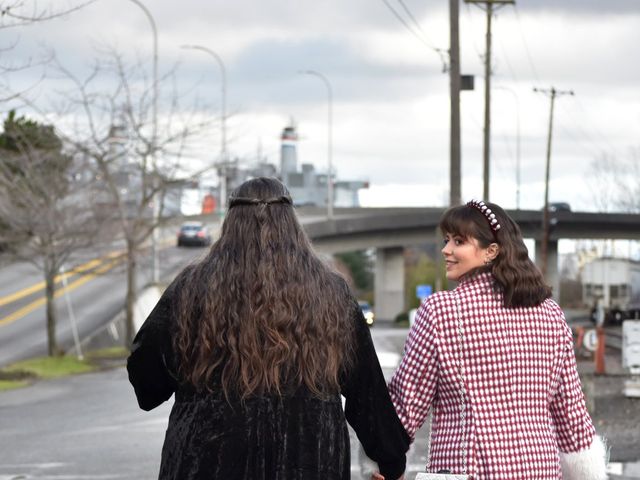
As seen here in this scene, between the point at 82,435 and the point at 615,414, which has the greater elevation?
the point at 82,435

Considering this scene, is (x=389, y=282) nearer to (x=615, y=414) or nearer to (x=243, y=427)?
(x=615, y=414)

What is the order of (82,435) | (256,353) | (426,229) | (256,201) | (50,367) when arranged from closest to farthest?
(256,353), (256,201), (82,435), (50,367), (426,229)

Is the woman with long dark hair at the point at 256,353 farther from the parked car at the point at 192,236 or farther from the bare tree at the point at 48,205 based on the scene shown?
the parked car at the point at 192,236

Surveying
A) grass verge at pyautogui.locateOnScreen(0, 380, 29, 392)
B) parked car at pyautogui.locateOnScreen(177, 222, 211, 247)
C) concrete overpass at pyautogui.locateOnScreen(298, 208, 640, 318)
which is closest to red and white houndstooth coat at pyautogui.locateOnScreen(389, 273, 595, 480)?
grass verge at pyautogui.locateOnScreen(0, 380, 29, 392)

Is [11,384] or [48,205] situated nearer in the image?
[11,384]

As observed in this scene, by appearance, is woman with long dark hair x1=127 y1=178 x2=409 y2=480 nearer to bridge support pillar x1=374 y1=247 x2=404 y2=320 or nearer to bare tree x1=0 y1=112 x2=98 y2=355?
bare tree x1=0 y1=112 x2=98 y2=355

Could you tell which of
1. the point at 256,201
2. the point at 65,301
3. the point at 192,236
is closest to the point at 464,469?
the point at 256,201

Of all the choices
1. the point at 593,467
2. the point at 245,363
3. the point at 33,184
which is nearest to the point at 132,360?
the point at 245,363

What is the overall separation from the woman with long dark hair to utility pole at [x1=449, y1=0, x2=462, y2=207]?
809 inches

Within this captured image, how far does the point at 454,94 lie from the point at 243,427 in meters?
21.4

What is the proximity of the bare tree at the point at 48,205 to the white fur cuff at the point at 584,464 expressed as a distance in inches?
1071

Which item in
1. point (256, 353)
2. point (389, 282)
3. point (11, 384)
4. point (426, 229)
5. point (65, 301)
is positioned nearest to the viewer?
point (256, 353)

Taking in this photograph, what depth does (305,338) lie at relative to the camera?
14.6ft

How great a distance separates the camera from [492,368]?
496 cm
